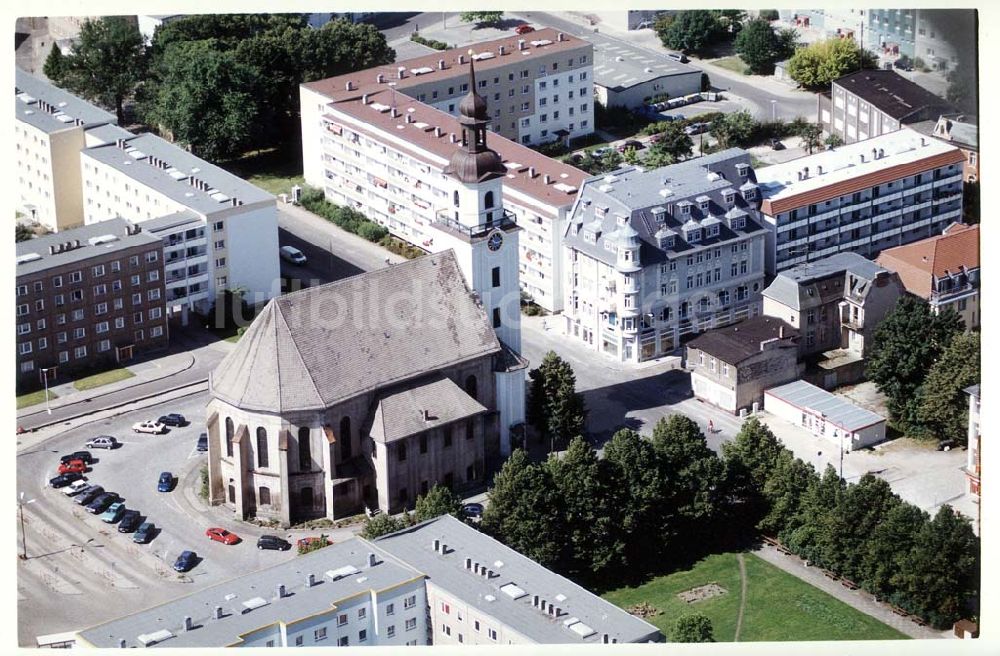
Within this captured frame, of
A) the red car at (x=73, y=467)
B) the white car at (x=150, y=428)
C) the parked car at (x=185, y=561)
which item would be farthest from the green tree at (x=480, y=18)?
the parked car at (x=185, y=561)

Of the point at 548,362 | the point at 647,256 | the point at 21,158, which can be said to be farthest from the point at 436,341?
the point at 21,158

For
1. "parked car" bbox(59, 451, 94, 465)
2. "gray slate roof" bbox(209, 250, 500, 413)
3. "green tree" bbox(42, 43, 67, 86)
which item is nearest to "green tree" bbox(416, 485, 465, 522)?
"gray slate roof" bbox(209, 250, 500, 413)

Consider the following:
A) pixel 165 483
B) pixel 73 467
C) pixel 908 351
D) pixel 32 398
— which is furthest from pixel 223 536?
pixel 908 351

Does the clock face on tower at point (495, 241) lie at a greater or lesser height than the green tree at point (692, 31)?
lesser

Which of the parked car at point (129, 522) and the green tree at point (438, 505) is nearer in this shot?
the green tree at point (438, 505)

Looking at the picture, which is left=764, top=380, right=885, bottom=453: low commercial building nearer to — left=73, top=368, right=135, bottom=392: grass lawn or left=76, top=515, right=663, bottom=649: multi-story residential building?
left=76, top=515, right=663, bottom=649: multi-story residential building

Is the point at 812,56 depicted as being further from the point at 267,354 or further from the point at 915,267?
the point at 267,354

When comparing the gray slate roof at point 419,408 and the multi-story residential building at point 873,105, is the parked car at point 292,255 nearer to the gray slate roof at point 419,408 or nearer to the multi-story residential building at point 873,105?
the gray slate roof at point 419,408

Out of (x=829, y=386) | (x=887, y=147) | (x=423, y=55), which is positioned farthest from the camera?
(x=423, y=55)

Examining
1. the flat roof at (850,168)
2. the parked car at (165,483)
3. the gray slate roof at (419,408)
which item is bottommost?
the parked car at (165,483)
